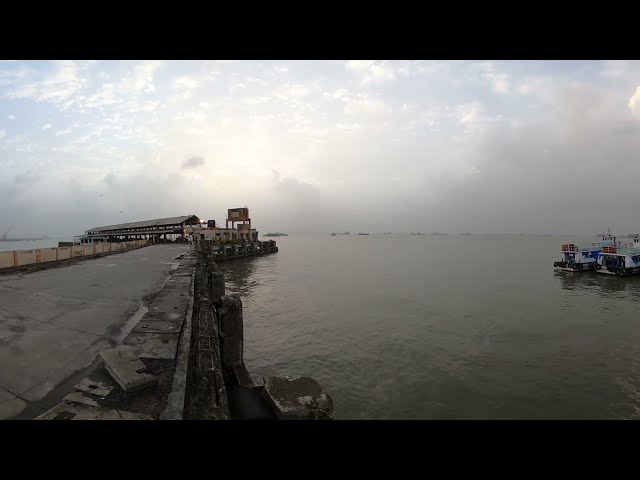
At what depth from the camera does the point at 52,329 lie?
6027mm

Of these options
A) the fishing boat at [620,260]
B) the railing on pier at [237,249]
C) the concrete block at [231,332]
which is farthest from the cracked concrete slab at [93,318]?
the fishing boat at [620,260]

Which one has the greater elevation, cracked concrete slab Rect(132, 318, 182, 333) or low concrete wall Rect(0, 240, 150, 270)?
low concrete wall Rect(0, 240, 150, 270)

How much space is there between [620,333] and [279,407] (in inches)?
881

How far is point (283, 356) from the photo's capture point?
13516 mm

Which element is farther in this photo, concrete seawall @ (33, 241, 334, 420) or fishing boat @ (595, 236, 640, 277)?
fishing boat @ (595, 236, 640, 277)

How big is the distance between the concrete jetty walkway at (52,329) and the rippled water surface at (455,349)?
6178 mm

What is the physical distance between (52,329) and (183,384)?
4.16 m

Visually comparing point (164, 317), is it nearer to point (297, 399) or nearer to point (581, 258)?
point (297, 399)

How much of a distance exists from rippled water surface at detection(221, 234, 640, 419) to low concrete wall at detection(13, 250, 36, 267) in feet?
39.6

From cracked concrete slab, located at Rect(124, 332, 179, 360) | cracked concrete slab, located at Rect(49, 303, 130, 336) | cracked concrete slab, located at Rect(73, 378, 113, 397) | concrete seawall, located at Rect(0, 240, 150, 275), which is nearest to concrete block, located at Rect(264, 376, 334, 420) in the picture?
cracked concrete slab, located at Rect(124, 332, 179, 360)

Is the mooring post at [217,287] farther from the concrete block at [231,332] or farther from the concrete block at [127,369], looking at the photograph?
the concrete block at [127,369]

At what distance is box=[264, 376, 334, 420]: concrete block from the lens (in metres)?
4.23

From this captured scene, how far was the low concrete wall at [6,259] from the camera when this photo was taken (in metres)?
14.3

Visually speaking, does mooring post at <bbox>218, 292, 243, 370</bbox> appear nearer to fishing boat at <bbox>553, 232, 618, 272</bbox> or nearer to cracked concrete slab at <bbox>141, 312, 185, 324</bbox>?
cracked concrete slab at <bbox>141, 312, 185, 324</bbox>
